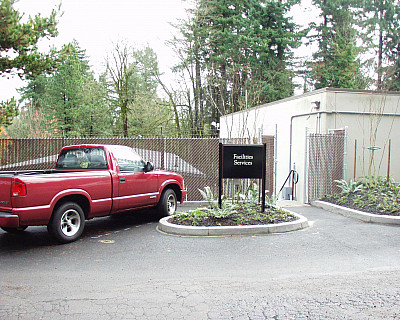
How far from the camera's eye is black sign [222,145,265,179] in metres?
8.75

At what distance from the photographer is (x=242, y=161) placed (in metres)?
8.80

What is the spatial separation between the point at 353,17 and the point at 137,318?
124 ft

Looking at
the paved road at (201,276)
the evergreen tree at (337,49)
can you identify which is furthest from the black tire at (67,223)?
the evergreen tree at (337,49)

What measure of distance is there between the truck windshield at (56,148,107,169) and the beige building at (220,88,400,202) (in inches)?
199

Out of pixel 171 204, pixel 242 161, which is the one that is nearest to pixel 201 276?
pixel 242 161

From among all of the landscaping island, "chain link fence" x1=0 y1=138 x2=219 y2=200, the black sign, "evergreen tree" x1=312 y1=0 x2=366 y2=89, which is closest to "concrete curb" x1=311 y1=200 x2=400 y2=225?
the landscaping island

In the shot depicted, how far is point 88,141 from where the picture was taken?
1252cm

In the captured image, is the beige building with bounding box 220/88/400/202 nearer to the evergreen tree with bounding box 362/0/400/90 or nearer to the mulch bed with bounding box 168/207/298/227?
the mulch bed with bounding box 168/207/298/227

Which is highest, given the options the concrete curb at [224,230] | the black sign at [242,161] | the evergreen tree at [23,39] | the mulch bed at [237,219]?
the evergreen tree at [23,39]

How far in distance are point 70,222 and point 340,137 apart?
9417 millimetres

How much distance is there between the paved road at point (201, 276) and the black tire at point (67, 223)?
0.25 metres

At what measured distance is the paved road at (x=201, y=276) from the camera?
418cm

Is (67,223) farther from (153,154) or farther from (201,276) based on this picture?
(153,154)

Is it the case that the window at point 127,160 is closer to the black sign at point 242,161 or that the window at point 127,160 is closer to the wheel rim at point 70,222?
the wheel rim at point 70,222
